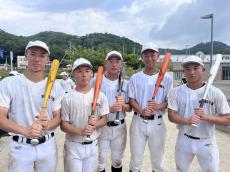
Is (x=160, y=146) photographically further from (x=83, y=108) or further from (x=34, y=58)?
(x=34, y=58)

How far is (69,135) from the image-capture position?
15.9ft

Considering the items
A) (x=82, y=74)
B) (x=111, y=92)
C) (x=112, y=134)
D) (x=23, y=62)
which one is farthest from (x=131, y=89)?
(x=23, y=62)

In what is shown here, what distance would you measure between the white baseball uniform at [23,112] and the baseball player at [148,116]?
5.65 ft

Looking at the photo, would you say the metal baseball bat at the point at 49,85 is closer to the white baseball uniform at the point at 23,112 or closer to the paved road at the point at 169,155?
the white baseball uniform at the point at 23,112

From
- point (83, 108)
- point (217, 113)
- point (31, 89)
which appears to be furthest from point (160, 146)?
point (31, 89)

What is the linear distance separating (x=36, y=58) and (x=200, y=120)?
7.84 ft

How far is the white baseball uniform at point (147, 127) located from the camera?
5484 millimetres

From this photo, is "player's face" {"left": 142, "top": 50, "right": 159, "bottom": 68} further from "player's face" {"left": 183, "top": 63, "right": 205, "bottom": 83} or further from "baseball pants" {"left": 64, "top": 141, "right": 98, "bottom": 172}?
"baseball pants" {"left": 64, "top": 141, "right": 98, "bottom": 172}

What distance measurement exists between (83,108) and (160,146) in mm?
1579

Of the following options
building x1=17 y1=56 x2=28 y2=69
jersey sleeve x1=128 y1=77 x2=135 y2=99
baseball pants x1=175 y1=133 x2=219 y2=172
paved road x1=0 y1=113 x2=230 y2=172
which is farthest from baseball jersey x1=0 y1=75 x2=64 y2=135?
paved road x1=0 y1=113 x2=230 y2=172

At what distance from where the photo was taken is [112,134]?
5496 millimetres

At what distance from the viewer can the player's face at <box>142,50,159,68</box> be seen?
18.0 ft

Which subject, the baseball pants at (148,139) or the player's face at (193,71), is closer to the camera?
the player's face at (193,71)

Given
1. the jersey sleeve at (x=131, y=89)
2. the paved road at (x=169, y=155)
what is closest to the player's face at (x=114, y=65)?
the jersey sleeve at (x=131, y=89)
